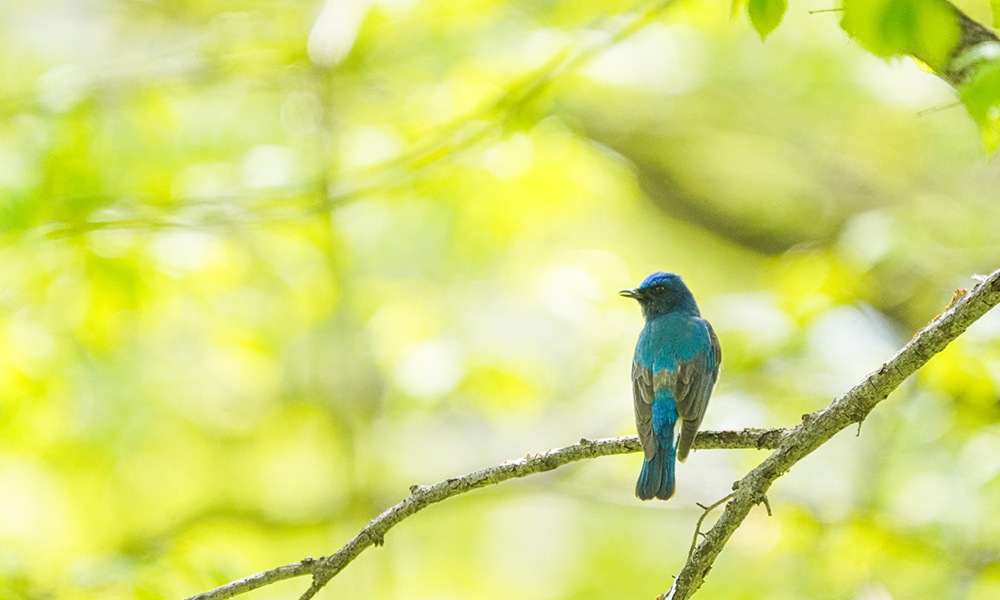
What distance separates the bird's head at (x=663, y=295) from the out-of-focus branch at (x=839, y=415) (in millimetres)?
2670

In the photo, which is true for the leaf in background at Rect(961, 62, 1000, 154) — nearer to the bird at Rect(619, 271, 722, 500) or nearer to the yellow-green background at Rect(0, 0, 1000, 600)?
the bird at Rect(619, 271, 722, 500)

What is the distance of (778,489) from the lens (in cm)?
566

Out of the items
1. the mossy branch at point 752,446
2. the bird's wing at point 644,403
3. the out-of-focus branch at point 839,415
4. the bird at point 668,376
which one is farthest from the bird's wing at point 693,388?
the out-of-focus branch at point 839,415

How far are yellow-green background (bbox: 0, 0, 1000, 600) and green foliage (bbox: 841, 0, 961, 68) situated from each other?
2.82 meters

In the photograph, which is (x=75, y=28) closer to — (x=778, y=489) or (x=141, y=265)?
(x=141, y=265)

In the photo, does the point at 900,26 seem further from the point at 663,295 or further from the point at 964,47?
the point at 663,295

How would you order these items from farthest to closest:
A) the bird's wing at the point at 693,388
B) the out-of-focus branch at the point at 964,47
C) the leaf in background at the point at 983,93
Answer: the bird's wing at the point at 693,388, the out-of-focus branch at the point at 964,47, the leaf in background at the point at 983,93

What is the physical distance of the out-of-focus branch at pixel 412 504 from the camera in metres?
2.47

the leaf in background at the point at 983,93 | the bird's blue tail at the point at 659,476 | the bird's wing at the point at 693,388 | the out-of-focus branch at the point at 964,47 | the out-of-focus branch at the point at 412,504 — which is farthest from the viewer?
the bird's wing at the point at 693,388

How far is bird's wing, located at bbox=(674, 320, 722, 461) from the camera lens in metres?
3.69

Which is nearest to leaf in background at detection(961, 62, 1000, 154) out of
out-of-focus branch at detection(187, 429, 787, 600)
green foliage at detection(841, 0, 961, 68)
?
green foliage at detection(841, 0, 961, 68)

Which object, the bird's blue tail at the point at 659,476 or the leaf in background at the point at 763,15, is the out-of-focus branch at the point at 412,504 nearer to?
the bird's blue tail at the point at 659,476

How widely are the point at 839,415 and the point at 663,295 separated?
9.11 feet

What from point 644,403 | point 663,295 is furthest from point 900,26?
point 663,295
